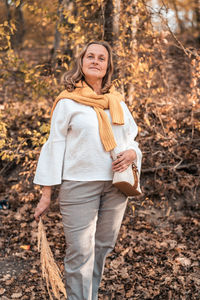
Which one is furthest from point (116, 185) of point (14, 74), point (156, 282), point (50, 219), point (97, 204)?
point (14, 74)

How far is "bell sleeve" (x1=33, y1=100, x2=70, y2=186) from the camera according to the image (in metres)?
2.50

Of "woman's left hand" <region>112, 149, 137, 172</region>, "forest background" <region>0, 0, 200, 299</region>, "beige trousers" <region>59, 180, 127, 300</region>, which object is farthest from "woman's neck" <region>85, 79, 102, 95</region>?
"forest background" <region>0, 0, 200, 299</region>

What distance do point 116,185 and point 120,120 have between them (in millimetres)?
520

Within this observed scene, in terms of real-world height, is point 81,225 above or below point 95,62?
below

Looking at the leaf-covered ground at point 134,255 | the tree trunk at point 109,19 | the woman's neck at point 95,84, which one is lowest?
the leaf-covered ground at point 134,255

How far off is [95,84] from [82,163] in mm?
724

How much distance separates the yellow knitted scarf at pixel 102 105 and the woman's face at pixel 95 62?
0.10 meters

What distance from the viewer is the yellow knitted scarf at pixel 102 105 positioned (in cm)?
251

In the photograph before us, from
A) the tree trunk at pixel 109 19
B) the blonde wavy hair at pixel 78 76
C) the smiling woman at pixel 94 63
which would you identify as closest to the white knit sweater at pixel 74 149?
the blonde wavy hair at pixel 78 76

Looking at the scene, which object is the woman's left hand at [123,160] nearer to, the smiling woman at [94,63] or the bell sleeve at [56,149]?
the bell sleeve at [56,149]

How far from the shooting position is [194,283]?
355 centimetres

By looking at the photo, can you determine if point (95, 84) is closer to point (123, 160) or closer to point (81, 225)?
point (123, 160)

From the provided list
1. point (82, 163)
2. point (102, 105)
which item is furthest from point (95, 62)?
point (82, 163)

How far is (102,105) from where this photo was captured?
261cm
